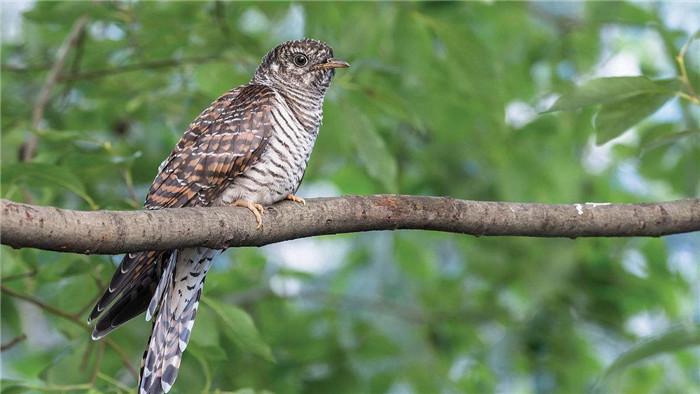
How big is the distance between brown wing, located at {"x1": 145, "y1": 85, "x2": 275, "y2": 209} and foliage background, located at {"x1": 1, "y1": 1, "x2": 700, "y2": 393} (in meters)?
0.15

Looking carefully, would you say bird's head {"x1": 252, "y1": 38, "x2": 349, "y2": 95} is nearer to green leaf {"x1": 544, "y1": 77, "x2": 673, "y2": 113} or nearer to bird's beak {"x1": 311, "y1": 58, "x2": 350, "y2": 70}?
bird's beak {"x1": 311, "y1": 58, "x2": 350, "y2": 70}

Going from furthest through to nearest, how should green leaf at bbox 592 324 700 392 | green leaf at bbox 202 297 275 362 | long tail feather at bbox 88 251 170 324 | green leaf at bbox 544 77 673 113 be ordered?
1. green leaf at bbox 202 297 275 362
2. green leaf at bbox 544 77 673 113
3. long tail feather at bbox 88 251 170 324
4. green leaf at bbox 592 324 700 392

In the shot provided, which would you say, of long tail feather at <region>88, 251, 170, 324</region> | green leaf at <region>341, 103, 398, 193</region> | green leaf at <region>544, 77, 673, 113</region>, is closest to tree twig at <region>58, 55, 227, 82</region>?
green leaf at <region>341, 103, 398, 193</region>

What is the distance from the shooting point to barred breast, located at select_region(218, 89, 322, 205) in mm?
2660

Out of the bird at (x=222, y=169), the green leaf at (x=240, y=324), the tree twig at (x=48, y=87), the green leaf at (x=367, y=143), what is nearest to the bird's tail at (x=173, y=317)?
the bird at (x=222, y=169)

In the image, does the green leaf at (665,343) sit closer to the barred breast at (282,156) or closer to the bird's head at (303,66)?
the barred breast at (282,156)

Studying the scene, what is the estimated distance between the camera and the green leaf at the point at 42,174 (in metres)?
2.39

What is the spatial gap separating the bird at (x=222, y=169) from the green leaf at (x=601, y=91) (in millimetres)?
745

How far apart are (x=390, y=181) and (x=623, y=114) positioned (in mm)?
791

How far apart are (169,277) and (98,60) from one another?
154 cm

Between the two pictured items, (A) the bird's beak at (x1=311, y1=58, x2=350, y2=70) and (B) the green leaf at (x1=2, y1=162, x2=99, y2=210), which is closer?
(B) the green leaf at (x1=2, y1=162, x2=99, y2=210)

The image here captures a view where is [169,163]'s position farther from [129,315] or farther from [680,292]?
[680,292]

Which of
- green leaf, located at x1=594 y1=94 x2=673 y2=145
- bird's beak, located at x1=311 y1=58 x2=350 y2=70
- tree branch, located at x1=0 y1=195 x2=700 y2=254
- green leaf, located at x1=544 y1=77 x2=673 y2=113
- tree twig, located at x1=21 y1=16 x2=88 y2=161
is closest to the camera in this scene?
tree branch, located at x1=0 y1=195 x2=700 y2=254

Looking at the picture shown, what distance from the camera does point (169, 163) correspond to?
8.84ft
